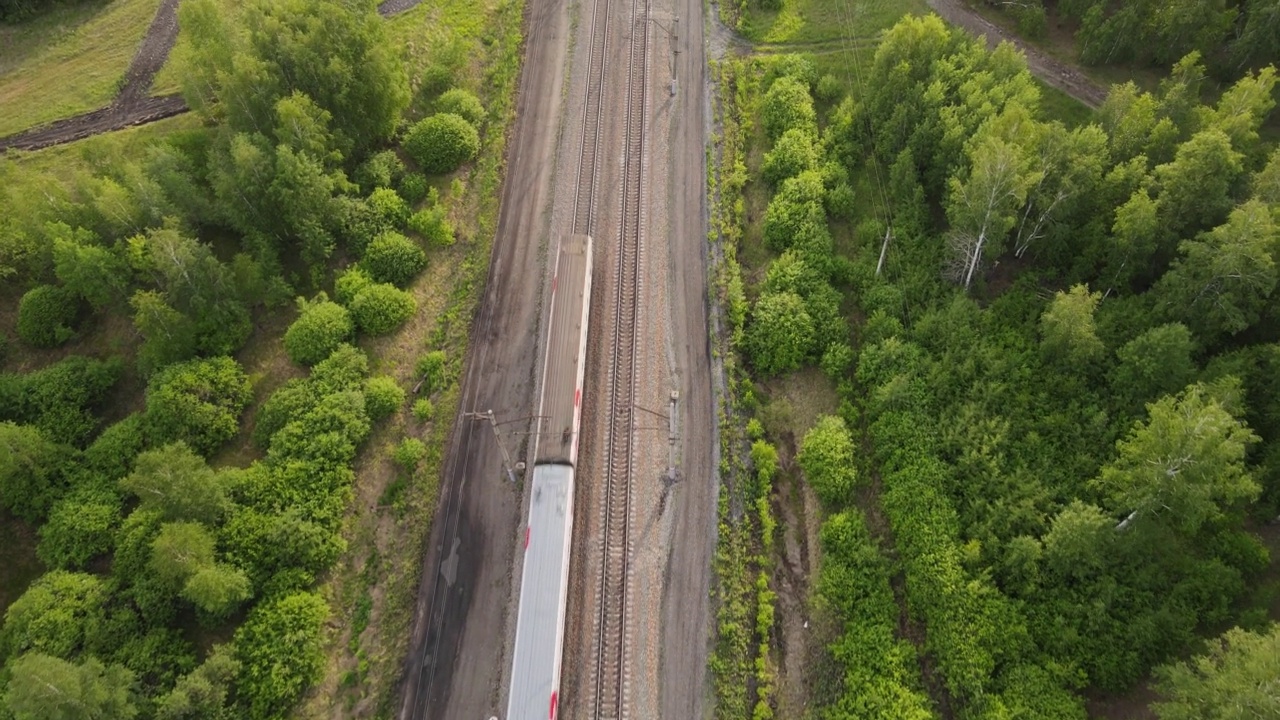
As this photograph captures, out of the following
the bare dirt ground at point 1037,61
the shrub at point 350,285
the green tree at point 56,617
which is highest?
the bare dirt ground at point 1037,61

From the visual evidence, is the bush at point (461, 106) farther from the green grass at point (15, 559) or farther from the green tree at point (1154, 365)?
the green tree at point (1154, 365)

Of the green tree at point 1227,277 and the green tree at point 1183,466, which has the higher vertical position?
the green tree at point 1227,277

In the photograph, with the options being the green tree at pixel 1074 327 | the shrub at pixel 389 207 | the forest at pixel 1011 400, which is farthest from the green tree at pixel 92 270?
the green tree at pixel 1074 327

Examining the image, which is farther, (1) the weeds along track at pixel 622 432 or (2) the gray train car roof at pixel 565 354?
(2) the gray train car roof at pixel 565 354

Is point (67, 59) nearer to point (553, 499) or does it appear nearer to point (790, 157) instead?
point (553, 499)

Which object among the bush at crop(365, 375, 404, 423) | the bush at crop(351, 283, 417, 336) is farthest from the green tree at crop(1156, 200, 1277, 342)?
the bush at crop(351, 283, 417, 336)

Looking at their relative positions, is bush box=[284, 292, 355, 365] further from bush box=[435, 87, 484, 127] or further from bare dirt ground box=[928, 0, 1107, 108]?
bare dirt ground box=[928, 0, 1107, 108]
